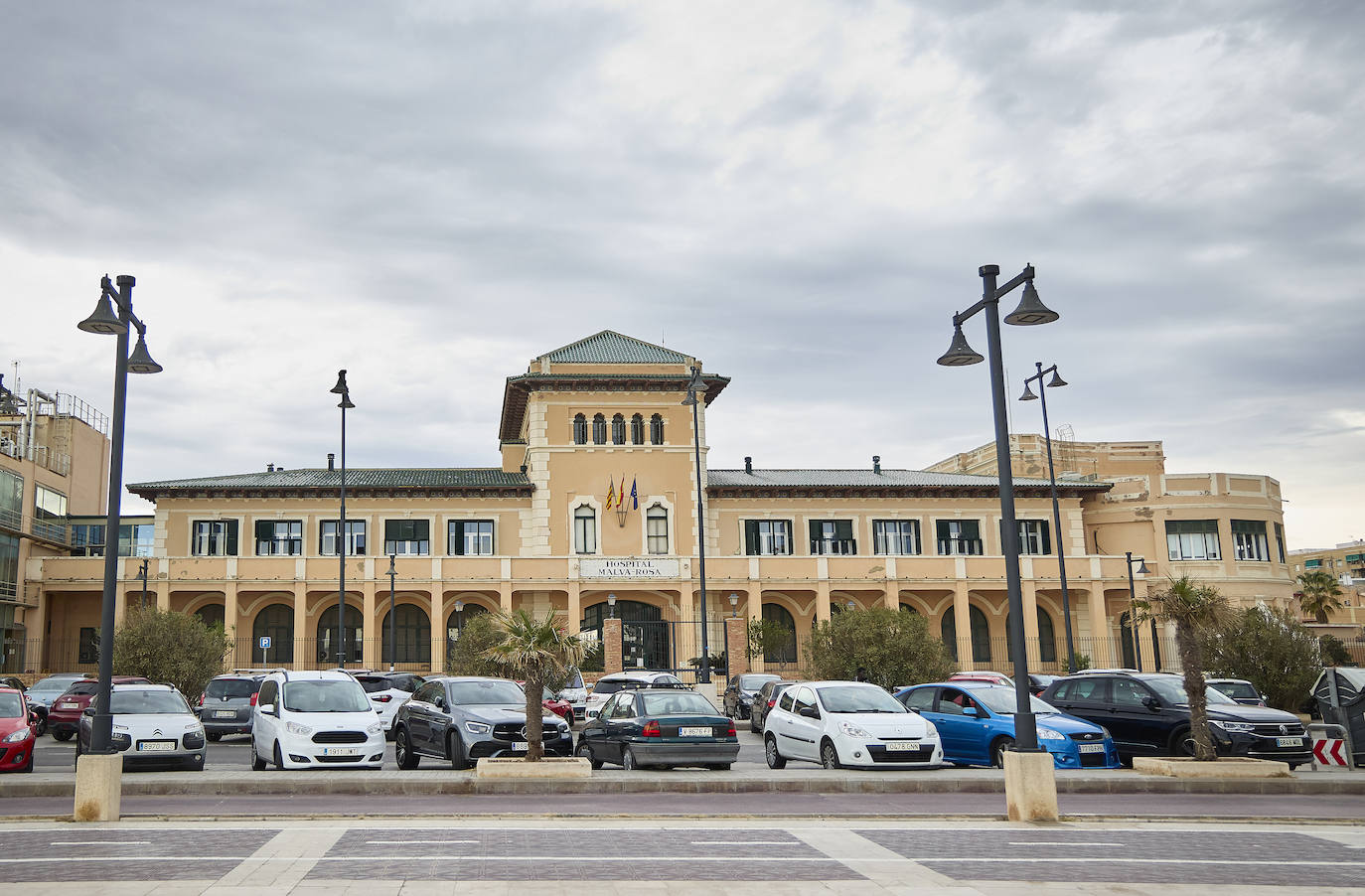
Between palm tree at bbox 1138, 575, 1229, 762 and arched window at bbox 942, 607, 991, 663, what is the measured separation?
100 feet

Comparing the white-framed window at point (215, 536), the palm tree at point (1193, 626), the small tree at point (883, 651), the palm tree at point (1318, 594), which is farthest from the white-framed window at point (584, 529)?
the palm tree at point (1318, 594)

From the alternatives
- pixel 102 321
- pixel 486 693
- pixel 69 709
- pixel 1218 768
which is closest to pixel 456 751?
pixel 486 693

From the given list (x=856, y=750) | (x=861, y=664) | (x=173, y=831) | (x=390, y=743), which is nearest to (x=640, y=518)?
(x=861, y=664)

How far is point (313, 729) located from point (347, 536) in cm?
3073

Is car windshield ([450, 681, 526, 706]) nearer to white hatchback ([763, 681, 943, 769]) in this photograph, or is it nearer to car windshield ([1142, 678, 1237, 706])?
white hatchback ([763, 681, 943, 769])

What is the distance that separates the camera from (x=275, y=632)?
45969 mm

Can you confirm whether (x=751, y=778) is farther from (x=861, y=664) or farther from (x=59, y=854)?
(x=861, y=664)

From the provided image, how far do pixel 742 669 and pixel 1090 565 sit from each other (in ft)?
51.3

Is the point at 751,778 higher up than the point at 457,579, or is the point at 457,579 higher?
the point at 457,579

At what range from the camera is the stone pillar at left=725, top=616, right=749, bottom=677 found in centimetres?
4172

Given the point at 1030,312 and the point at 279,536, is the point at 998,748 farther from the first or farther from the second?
the point at 279,536

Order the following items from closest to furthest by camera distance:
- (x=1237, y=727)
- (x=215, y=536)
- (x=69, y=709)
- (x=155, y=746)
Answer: (x=155, y=746) < (x=1237, y=727) < (x=69, y=709) < (x=215, y=536)

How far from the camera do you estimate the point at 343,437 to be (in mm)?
35438

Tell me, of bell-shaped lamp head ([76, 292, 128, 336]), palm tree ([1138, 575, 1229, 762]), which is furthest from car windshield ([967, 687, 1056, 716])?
bell-shaped lamp head ([76, 292, 128, 336])
